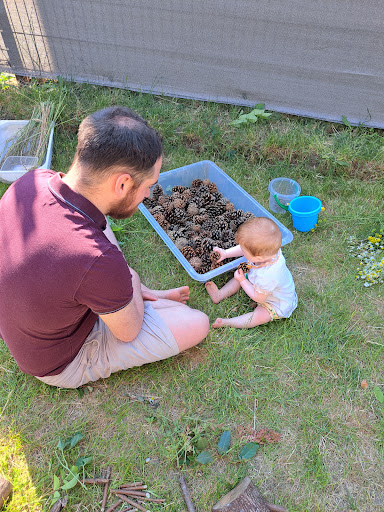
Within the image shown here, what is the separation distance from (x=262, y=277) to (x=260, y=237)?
9.4 inches

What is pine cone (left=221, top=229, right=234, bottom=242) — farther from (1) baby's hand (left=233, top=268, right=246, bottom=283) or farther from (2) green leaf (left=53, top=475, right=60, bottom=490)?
(2) green leaf (left=53, top=475, right=60, bottom=490)

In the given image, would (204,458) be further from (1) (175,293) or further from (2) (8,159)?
(2) (8,159)

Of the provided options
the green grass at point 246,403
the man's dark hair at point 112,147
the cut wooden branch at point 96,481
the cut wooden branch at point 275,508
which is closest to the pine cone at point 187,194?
the green grass at point 246,403

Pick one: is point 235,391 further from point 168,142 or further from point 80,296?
point 168,142

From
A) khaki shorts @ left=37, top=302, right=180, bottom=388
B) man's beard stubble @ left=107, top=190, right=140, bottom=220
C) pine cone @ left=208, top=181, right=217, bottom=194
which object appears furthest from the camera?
pine cone @ left=208, top=181, right=217, bottom=194

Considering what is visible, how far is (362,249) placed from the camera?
2.95m

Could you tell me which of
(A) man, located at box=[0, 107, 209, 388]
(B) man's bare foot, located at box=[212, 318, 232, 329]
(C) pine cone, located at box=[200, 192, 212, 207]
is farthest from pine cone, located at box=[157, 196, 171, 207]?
(A) man, located at box=[0, 107, 209, 388]

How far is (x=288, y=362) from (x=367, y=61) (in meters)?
2.49

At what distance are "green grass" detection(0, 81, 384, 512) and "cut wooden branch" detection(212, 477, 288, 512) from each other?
0.22 ft

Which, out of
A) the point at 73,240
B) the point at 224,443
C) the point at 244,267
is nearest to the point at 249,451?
the point at 224,443

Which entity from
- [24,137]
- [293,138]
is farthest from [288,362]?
[24,137]

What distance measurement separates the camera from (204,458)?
6.22ft

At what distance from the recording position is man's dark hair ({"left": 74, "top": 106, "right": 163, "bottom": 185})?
155cm

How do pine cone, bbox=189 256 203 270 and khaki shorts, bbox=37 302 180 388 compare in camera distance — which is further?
pine cone, bbox=189 256 203 270
